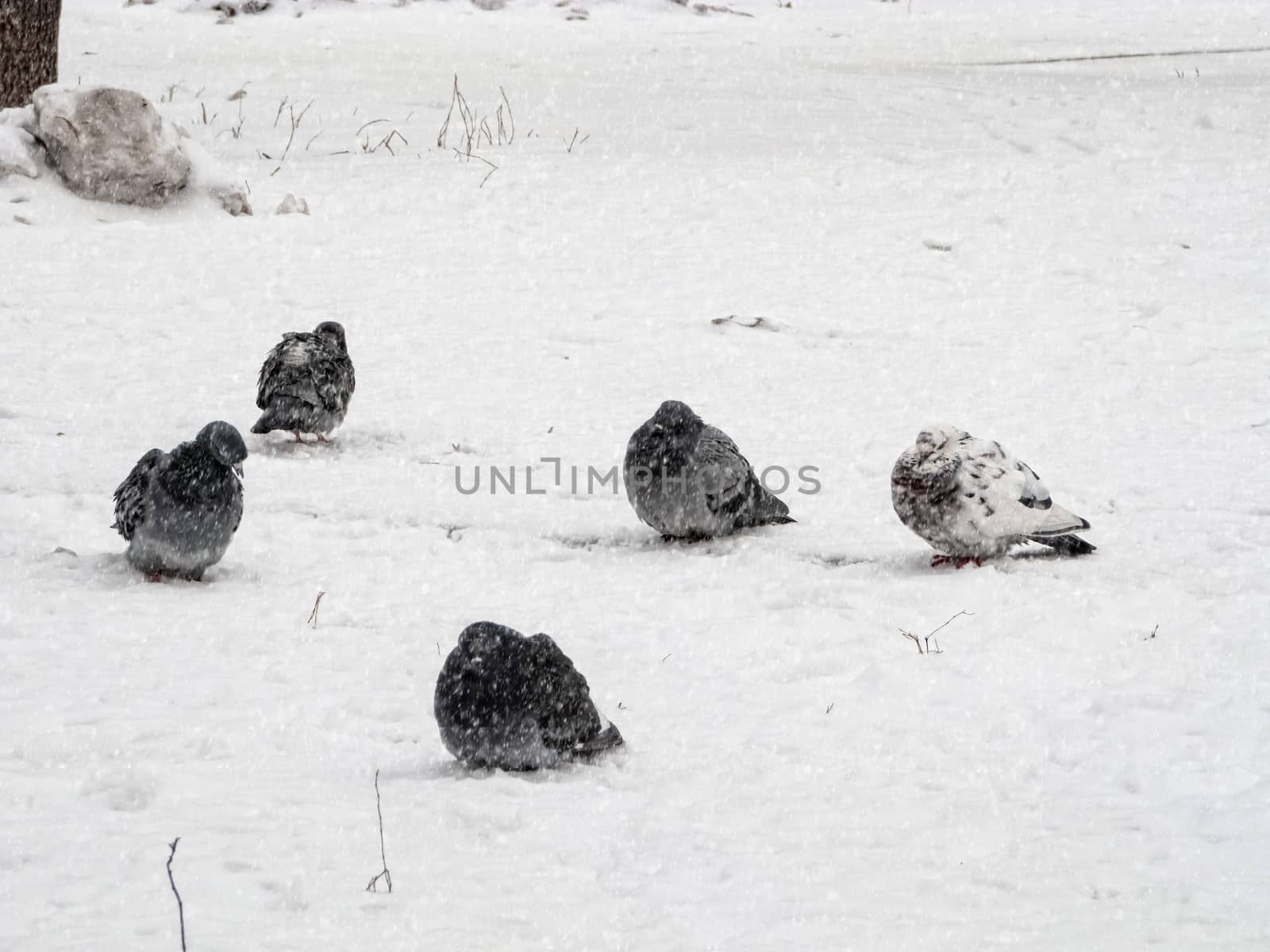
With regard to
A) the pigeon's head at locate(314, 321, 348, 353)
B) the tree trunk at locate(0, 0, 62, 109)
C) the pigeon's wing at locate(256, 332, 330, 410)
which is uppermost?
the tree trunk at locate(0, 0, 62, 109)

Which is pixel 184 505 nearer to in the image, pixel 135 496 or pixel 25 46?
pixel 135 496

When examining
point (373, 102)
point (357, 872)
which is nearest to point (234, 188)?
point (373, 102)

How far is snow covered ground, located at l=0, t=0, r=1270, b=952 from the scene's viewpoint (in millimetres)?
2812

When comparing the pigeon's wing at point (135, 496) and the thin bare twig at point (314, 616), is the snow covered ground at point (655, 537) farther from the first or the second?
the pigeon's wing at point (135, 496)

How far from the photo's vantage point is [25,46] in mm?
10320

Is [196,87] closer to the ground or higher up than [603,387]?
higher up

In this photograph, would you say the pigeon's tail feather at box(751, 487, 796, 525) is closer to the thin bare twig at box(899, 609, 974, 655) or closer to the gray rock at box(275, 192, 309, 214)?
the thin bare twig at box(899, 609, 974, 655)

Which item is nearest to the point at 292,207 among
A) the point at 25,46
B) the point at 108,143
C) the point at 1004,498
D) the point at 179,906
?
the point at 108,143

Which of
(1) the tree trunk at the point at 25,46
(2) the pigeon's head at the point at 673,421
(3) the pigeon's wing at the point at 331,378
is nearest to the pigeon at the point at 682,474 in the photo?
(2) the pigeon's head at the point at 673,421

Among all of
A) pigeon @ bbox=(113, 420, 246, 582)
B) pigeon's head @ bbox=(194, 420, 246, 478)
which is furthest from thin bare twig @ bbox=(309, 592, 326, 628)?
pigeon's head @ bbox=(194, 420, 246, 478)

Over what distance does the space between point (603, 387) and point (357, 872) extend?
5107mm

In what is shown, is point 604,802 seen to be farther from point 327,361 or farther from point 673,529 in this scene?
point 327,361

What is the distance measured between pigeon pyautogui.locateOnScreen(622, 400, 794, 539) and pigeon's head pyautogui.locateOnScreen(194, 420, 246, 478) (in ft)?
4.88

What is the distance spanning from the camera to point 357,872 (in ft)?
9.00
